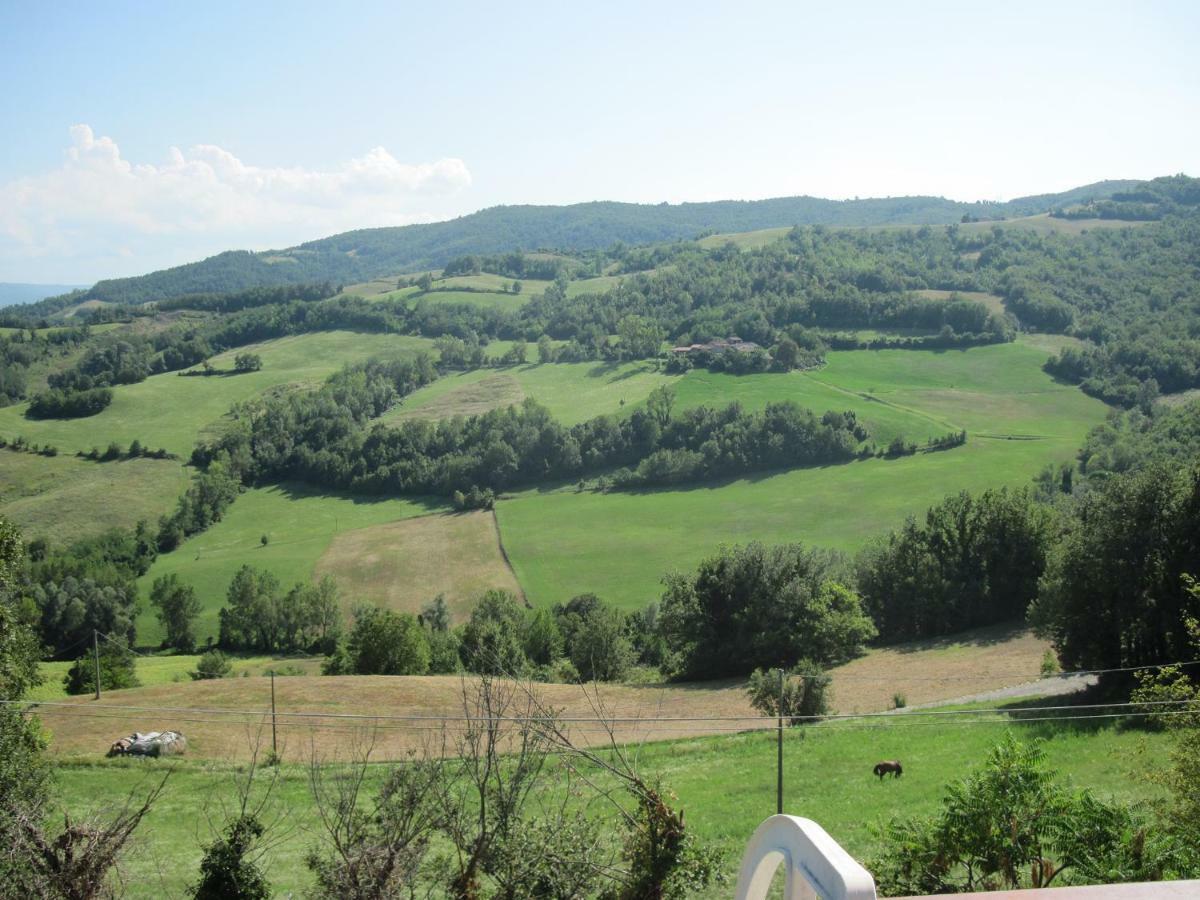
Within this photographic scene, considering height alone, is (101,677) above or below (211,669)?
above

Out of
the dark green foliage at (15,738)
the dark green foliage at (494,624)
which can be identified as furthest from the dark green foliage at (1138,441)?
the dark green foliage at (15,738)

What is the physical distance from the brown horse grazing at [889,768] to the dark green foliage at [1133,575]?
955 cm

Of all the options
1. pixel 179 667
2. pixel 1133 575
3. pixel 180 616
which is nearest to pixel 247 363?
pixel 180 616

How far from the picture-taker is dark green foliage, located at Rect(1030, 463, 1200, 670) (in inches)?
1016

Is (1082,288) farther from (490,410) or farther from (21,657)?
(21,657)

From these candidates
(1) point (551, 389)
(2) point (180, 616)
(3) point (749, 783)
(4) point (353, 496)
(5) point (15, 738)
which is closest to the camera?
(5) point (15, 738)

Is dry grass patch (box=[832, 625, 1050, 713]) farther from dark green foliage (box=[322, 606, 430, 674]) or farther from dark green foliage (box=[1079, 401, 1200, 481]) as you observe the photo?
dark green foliage (box=[1079, 401, 1200, 481])

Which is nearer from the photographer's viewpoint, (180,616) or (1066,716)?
(1066,716)

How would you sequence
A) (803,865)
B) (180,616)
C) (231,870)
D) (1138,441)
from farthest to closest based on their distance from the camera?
(1138,441) < (180,616) < (231,870) < (803,865)

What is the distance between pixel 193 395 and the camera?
12888 centimetres

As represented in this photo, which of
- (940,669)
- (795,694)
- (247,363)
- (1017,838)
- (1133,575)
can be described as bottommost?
(940,669)

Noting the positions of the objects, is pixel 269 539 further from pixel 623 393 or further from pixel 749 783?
pixel 749 783

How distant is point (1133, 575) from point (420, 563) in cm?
6115

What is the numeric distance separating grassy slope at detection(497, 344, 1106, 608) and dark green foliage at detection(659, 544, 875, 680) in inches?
940
